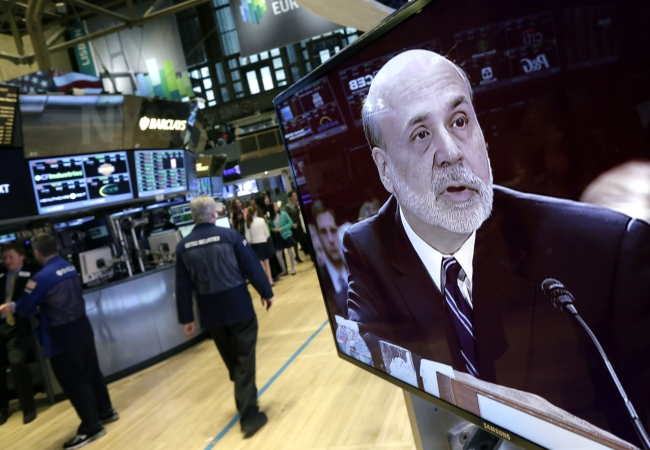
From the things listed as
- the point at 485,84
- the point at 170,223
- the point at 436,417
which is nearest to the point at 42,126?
the point at 170,223

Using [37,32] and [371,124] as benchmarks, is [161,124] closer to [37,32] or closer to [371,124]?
[37,32]

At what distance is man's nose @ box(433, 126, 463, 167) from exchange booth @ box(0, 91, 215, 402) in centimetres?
571

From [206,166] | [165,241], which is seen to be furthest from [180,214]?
[206,166]

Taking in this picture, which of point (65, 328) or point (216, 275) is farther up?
point (216, 275)

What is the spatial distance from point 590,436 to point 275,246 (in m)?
10.1

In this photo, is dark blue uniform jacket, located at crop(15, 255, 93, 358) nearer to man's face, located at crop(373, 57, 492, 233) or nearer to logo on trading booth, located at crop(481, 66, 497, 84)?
man's face, located at crop(373, 57, 492, 233)

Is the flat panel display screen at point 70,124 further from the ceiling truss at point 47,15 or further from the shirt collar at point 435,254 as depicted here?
the shirt collar at point 435,254

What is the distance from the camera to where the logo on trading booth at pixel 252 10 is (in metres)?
6.44

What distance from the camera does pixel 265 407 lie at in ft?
14.4

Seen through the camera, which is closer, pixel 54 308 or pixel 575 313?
pixel 575 313

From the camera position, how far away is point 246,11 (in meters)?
6.57

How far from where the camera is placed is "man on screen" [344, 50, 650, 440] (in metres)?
0.94

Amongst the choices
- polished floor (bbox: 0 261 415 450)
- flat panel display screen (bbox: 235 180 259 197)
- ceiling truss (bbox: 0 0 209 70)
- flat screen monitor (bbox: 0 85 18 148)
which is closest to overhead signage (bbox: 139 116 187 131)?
flat screen monitor (bbox: 0 85 18 148)

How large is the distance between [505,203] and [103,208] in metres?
7.47
